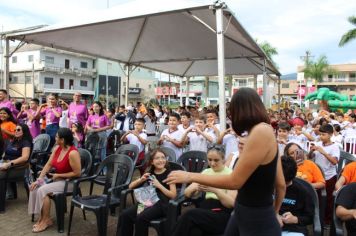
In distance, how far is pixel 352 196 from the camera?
134 inches

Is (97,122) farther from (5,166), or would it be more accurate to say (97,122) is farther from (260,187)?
(260,187)

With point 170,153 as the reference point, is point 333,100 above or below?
above

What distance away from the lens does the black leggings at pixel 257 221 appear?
2.08 metres

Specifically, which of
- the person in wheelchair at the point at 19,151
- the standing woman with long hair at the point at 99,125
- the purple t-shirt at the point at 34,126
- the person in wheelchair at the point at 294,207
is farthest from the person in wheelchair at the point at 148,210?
the purple t-shirt at the point at 34,126

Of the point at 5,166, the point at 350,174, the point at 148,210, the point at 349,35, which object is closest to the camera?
the point at 148,210

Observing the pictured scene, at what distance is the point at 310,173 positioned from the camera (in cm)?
409

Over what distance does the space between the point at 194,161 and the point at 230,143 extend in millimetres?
811

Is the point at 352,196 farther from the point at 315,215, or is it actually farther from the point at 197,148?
the point at 197,148

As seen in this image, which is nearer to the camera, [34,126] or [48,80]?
[34,126]

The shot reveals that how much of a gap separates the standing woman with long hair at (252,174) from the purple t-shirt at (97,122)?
5962mm

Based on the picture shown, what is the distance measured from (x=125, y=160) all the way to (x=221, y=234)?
7.05 ft

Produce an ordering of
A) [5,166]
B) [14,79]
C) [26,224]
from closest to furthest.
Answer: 1. [26,224]
2. [5,166]
3. [14,79]

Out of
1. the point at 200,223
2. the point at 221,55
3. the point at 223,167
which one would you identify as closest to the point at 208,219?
the point at 200,223

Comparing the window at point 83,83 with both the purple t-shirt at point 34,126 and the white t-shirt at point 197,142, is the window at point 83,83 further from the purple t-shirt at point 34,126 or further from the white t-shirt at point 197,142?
the white t-shirt at point 197,142
